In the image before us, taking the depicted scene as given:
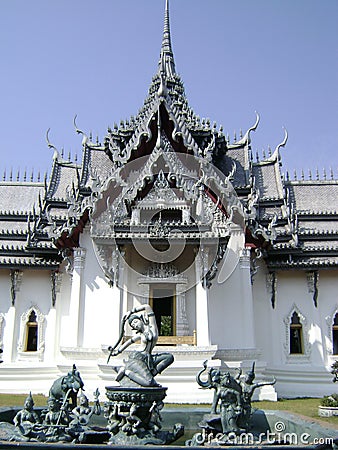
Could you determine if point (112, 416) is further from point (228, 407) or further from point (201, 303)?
point (201, 303)

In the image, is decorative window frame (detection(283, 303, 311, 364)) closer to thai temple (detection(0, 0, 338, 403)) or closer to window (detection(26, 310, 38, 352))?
thai temple (detection(0, 0, 338, 403))

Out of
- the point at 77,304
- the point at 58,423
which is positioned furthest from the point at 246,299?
the point at 58,423

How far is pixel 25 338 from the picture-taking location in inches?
443

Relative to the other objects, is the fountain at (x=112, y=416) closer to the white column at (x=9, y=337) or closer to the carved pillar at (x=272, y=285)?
the white column at (x=9, y=337)

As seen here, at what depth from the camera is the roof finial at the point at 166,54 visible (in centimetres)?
1847

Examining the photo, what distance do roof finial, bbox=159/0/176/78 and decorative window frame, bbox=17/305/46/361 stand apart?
1085cm

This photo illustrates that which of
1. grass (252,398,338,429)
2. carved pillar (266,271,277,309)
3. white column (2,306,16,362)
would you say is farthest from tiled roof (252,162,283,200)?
white column (2,306,16,362)

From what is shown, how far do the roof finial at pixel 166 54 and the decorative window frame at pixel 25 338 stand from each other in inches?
427

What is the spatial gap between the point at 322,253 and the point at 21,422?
8.66 m

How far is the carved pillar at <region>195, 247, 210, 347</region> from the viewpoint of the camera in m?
9.54

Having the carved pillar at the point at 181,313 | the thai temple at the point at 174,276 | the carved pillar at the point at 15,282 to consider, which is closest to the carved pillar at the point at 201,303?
the thai temple at the point at 174,276

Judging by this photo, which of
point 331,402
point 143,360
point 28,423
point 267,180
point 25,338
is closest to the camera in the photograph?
point 28,423

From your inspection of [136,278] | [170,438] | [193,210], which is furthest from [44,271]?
[170,438]

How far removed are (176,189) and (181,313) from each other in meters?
2.97
